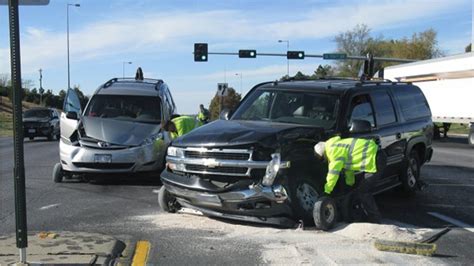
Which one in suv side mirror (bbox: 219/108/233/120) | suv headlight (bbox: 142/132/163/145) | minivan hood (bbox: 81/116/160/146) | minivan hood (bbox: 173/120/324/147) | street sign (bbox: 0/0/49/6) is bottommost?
suv headlight (bbox: 142/132/163/145)

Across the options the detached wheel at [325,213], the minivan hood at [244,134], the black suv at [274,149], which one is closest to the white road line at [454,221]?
the black suv at [274,149]

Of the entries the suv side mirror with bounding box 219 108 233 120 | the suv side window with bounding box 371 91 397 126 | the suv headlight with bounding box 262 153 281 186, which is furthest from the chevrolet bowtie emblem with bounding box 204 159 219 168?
the suv side window with bounding box 371 91 397 126

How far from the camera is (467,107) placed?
24.6 m

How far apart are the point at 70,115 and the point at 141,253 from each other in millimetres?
6530

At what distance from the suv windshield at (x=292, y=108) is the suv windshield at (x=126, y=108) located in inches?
135

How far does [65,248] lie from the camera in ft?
19.5

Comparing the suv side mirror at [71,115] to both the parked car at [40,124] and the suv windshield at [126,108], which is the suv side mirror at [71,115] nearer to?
the suv windshield at [126,108]

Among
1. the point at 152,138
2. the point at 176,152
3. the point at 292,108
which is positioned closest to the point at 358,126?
the point at 292,108

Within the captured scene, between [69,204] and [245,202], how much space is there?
133 inches

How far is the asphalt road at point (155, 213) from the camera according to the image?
618 cm

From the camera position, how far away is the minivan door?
11.5m

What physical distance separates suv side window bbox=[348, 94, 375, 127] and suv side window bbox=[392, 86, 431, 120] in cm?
120

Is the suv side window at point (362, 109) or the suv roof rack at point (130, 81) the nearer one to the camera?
the suv side window at point (362, 109)

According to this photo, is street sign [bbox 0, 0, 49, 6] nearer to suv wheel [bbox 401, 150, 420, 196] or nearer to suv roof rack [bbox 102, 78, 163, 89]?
suv wheel [bbox 401, 150, 420, 196]
